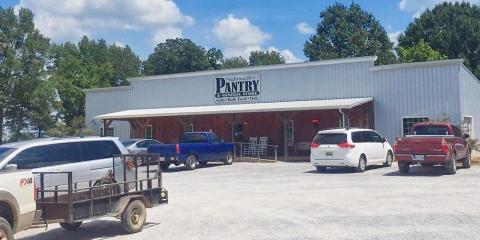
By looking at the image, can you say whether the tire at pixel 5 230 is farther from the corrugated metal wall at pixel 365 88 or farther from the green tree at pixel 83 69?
the green tree at pixel 83 69

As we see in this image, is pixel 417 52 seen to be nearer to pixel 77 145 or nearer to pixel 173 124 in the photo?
pixel 173 124

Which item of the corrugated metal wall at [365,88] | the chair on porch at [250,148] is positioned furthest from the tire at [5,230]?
the chair on porch at [250,148]

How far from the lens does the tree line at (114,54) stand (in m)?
48.3

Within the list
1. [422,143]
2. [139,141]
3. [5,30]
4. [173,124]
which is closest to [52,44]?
[5,30]

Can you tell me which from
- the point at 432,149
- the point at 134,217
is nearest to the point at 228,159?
the point at 432,149

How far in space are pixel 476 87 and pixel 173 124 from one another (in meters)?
18.5

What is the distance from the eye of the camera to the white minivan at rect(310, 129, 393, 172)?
21344 mm

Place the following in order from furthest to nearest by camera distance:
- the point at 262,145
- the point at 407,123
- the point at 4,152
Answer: the point at 262,145, the point at 407,123, the point at 4,152

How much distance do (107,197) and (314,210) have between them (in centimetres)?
467

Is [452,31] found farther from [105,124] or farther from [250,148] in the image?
[105,124]

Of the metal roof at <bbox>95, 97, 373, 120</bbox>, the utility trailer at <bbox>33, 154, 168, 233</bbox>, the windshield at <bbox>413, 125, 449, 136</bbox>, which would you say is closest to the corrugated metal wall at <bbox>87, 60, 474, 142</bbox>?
the metal roof at <bbox>95, 97, 373, 120</bbox>

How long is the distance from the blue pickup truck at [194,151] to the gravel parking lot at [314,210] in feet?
15.7

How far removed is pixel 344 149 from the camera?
21.3m

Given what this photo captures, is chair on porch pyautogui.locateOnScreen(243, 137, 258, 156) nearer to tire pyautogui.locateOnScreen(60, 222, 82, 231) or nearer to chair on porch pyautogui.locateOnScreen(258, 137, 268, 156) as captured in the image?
chair on porch pyautogui.locateOnScreen(258, 137, 268, 156)
